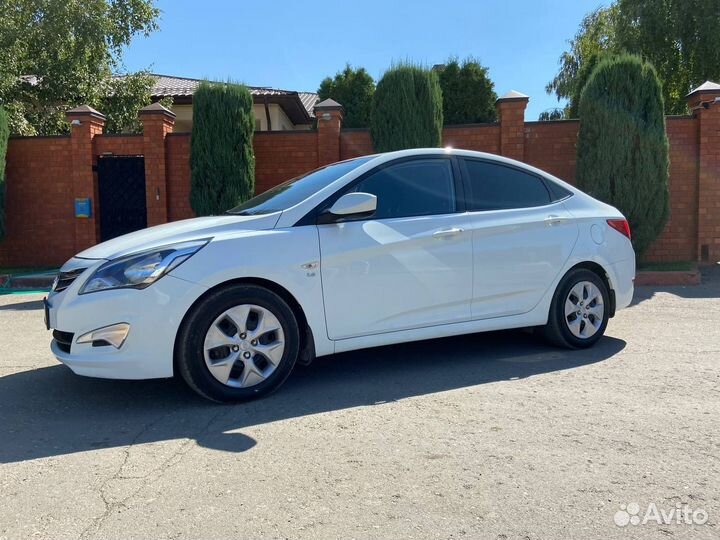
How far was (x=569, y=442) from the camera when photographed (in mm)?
3338

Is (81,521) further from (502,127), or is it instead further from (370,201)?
(502,127)

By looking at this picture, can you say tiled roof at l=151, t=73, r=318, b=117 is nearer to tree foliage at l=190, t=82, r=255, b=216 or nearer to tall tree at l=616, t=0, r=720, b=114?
tree foliage at l=190, t=82, r=255, b=216

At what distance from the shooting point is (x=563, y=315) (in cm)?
520

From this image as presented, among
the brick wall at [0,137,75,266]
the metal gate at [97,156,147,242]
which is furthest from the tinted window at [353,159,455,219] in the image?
the brick wall at [0,137,75,266]

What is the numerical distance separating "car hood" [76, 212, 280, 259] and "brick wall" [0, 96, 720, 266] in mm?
7537

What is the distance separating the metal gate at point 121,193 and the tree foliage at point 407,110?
494cm

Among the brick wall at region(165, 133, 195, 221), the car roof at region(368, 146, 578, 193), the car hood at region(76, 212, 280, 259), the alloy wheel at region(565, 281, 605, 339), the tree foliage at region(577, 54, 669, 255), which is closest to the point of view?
the car hood at region(76, 212, 280, 259)

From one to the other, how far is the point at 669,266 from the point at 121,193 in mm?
10187

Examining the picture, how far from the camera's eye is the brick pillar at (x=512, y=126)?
11258 mm

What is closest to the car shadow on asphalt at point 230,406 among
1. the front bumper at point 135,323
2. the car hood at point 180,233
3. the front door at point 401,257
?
the front bumper at point 135,323

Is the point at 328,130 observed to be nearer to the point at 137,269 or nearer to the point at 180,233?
the point at 180,233

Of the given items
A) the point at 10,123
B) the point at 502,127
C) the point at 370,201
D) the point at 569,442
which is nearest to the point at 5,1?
the point at 10,123

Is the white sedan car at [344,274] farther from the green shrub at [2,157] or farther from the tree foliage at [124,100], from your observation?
the tree foliage at [124,100]

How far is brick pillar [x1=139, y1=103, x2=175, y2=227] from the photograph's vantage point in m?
11.9
